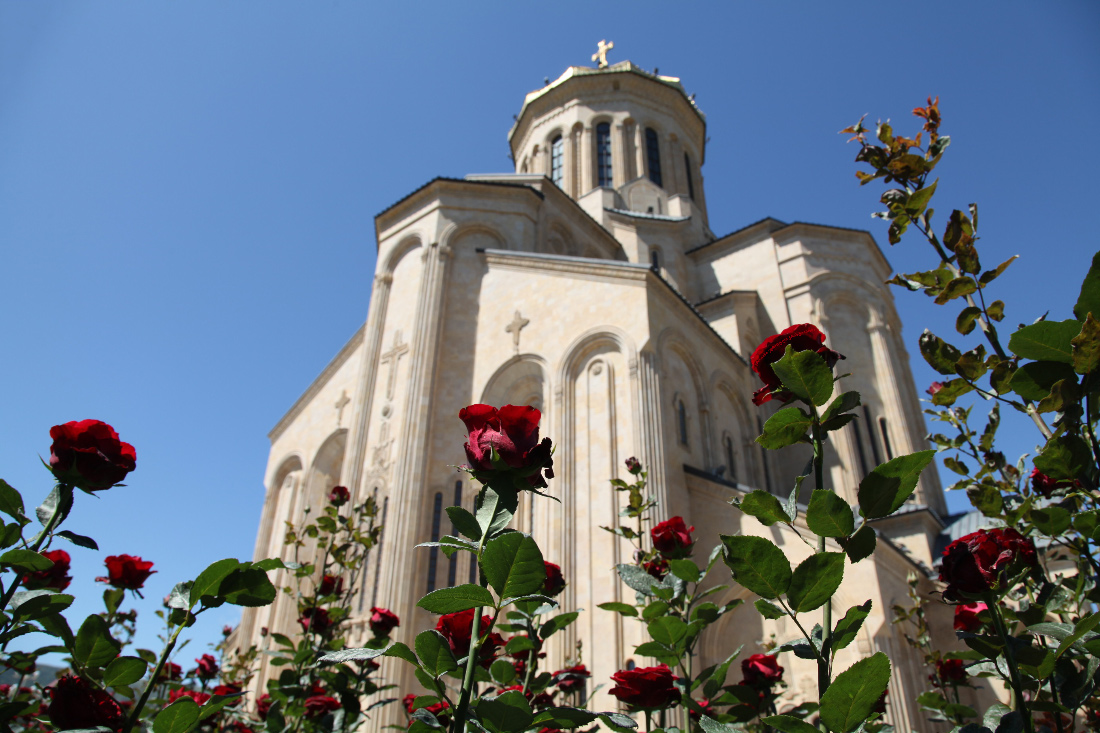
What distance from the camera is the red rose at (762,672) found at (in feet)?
8.36

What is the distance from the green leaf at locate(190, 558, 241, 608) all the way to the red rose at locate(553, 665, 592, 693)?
1357mm

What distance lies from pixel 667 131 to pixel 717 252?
5882 millimetres

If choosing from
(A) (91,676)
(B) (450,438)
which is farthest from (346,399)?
(A) (91,676)

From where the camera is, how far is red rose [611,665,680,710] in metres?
2.19

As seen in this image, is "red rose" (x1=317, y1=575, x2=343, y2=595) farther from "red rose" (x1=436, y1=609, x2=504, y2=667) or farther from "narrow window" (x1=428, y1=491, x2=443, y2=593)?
"narrow window" (x1=428, y1=491, x2=443, y2=593)

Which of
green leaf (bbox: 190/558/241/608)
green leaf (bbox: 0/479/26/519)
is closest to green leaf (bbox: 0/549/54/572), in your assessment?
green leaf (bbox: 0/479/26/519)

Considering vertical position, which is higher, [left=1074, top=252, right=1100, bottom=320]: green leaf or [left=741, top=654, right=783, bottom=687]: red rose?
[left=1074, top=252, right=1100, bottom=320]: green leaf

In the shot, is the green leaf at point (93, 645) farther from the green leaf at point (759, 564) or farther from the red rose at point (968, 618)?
the red rose at point (968, 618)

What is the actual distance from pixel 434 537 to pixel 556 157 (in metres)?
15.7

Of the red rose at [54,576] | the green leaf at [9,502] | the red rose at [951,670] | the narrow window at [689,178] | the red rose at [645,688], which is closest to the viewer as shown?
the green leaf at [9,502]

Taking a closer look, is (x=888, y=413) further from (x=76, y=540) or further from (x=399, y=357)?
(x=76, y=540)

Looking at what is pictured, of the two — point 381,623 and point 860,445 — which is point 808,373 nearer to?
point 381,623

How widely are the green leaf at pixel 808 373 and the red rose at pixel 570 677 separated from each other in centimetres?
170

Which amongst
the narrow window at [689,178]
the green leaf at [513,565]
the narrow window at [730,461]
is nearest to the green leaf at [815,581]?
the green leaf at [513,565]
